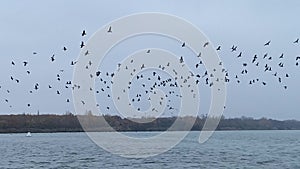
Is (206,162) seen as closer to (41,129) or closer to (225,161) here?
(225,161)

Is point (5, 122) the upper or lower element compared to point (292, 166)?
upper

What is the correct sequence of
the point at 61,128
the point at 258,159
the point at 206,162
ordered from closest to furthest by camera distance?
the point at 206,162, the point at 258,159, the point at 61,128

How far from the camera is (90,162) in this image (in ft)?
125

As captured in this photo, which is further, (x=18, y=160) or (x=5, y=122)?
(x=5, y=122)

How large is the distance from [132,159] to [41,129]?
343 feet

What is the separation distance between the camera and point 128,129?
126 m

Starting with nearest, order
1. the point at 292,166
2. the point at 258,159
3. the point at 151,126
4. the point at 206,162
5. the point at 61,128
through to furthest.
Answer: the point at 292,166 < the point at 206,162 < the point at 258,159 < the point at 151,126 < the point at 61,128

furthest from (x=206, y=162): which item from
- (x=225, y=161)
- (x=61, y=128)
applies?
(x=61, y=128)

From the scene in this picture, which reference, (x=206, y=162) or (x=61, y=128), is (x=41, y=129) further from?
(x=206, y=162)

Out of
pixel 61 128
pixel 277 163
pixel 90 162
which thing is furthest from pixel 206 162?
pixel 61 128

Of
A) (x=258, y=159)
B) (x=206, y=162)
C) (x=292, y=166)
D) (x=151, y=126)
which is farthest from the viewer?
(x=151, y=126)

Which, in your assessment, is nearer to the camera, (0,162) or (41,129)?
(0,162)

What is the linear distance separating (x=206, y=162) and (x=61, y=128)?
104 meters

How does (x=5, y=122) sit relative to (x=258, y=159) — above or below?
above
